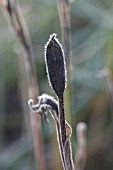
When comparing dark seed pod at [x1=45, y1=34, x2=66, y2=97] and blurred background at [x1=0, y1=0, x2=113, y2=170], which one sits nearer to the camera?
dark seed pod at [x1=45, y1=34, x2=66, y2=97]

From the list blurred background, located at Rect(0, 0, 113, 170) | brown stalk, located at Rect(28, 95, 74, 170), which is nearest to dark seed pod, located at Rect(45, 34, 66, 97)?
brown stalk, located at Rect(28, 95, 74, 170)

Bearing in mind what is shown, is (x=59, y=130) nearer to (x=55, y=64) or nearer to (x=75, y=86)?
(x=55, y=64)

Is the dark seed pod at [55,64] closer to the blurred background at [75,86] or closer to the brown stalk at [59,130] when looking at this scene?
the brown stalk at [59,130]

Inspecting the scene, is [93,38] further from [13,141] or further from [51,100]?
[51,100]

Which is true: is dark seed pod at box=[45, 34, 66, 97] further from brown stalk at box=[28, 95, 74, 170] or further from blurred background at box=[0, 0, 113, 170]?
blurred background at box=[0, 0, 113, 170]

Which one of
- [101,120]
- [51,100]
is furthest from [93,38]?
[51,100]

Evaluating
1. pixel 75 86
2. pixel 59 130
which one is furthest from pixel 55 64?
pixel 75 86
